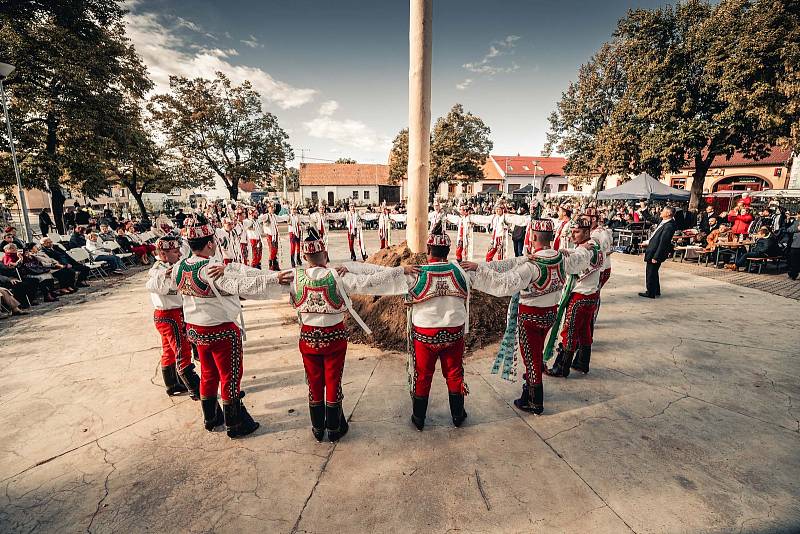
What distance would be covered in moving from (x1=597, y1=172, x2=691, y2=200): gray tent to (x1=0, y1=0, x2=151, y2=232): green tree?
22.4m

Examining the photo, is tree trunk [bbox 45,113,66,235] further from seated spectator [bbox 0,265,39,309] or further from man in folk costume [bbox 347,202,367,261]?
man in folk costume [bbox 347,202,367,261]

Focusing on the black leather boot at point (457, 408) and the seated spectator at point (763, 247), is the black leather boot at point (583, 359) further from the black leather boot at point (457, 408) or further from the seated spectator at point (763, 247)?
the seated spectator at point (763, 247)

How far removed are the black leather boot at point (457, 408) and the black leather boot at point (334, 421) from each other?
1.11m

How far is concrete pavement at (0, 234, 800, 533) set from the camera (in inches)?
103

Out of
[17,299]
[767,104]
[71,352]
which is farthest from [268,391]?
[767,104]

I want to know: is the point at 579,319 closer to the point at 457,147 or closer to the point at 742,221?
the point at 742,221

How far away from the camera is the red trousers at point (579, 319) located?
4480mm

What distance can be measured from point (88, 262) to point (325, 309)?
11.6m

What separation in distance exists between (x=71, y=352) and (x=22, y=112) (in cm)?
1614

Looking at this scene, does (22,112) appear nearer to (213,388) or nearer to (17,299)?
(17,299)

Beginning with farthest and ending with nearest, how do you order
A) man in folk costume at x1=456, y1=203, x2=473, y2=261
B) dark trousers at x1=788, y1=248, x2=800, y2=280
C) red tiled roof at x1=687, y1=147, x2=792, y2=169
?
red tiled roof at x1=687, y1=147, x2=792, y2=169 < man in folk costume at x1=456, y1=203, x2=473, y2=261 < dark trousers at x1=788, y1=248, x2=800, y2=280

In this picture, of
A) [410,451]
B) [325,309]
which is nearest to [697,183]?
[410,451]

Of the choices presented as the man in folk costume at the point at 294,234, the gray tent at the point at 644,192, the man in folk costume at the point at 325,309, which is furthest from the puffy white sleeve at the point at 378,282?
the gray tent at the point at 644,192

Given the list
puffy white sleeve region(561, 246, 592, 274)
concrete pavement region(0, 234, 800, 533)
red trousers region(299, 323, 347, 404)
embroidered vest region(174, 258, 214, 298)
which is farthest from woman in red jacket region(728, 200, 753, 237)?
embroidered vest region(174, 258, 214, 298)
